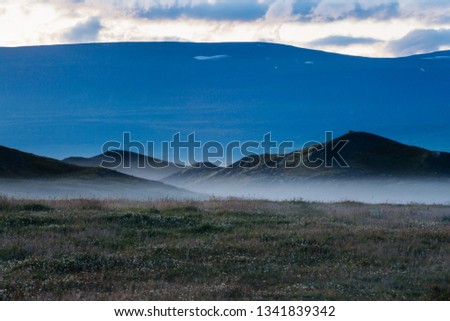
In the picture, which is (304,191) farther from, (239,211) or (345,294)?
(345,294)

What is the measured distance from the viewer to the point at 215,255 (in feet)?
67.6

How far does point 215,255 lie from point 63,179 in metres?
52.2

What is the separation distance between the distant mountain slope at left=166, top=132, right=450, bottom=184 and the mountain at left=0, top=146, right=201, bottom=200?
1483cm

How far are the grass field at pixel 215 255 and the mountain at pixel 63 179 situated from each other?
32.1m

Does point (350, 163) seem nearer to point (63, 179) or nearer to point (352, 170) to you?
point (352, 170)

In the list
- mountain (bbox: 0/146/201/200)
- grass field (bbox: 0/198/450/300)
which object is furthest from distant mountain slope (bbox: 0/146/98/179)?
grass field (bbox: 0/198/450/300)

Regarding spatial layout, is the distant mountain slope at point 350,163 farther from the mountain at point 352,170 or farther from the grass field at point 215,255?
the grass field at point 215,255

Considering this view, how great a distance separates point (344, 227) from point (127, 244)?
811 cm

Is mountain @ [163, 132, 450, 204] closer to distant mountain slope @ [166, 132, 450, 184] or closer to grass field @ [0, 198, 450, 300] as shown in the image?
distant mountain slope @ [166, 132, 450, 184]

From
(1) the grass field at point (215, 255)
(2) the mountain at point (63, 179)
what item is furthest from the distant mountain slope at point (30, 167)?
(1) the grass field at point (215, 255)

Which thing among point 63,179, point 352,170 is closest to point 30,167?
point 63,179

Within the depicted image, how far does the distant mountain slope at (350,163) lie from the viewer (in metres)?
86.4

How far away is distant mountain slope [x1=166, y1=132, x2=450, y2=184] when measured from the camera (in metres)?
86.4

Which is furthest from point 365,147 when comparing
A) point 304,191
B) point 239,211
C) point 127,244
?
point 127,244
